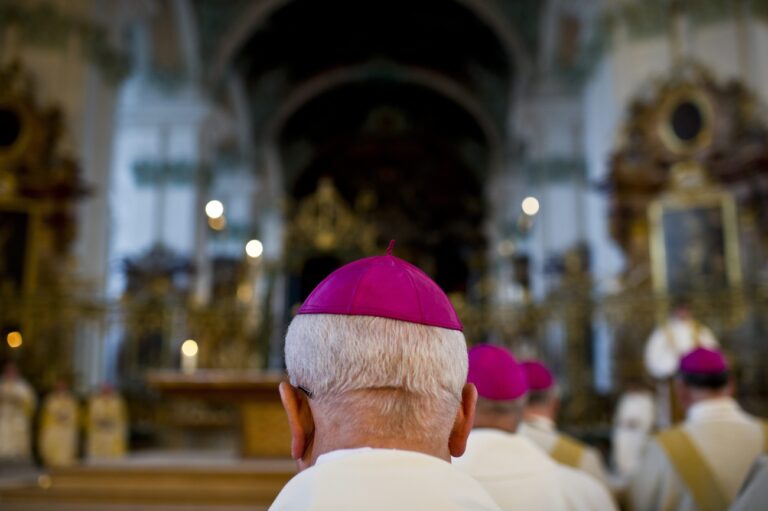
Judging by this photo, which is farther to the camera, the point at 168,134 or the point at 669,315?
the point at 168,134

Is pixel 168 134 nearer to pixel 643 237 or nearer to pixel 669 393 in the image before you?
pixel 643 237

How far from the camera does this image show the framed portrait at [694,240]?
35.8ft

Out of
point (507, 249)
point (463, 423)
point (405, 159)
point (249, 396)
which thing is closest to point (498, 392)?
point (463, 423)

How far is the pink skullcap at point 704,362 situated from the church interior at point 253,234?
10.6 feet

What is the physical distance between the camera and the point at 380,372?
127 cm

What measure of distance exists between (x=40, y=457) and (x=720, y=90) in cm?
998

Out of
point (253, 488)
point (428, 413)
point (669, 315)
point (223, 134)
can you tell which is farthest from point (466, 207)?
point (428, 413)

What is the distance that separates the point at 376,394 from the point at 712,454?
2.34m

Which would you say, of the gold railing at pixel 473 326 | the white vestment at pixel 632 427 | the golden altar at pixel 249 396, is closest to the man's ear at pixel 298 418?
the golden altar at pixel 249 396

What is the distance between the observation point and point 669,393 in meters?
7.32

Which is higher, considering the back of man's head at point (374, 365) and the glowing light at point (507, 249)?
the glowing light at point (507, 249)

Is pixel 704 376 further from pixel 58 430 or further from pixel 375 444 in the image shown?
pixel 58 430

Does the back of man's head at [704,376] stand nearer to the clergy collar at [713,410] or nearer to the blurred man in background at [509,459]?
the clergy collar at [713,410]

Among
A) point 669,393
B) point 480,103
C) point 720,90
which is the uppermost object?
point 480,103
